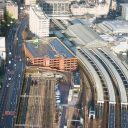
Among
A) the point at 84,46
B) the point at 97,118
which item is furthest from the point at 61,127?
the point at 84,46

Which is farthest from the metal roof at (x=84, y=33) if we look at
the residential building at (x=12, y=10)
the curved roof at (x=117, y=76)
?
the residential building at (x=12, y=10)

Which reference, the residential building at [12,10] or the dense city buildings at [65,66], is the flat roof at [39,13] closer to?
the dense city buildings at [65,66]

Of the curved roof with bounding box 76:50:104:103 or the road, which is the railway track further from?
the curved roof with bounding box 76:50:104:103

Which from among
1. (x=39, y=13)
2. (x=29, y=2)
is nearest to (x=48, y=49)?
(x=39, y=13)

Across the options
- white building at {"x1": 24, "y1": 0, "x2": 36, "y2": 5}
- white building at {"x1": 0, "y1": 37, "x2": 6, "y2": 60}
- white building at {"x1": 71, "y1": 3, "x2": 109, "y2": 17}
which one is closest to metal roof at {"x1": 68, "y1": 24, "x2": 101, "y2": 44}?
white building at {"x1": 71, "y1": 3, "x2": 109, "y2": 17}

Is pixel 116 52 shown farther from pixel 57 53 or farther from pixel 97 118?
pixel 97 118
